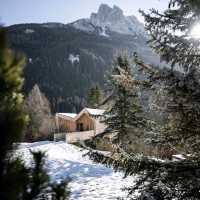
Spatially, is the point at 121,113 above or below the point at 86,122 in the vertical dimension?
above

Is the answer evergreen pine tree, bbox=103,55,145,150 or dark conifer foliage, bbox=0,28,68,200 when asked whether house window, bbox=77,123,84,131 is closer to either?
evergreen pine tree, bbox=103,55,145,150

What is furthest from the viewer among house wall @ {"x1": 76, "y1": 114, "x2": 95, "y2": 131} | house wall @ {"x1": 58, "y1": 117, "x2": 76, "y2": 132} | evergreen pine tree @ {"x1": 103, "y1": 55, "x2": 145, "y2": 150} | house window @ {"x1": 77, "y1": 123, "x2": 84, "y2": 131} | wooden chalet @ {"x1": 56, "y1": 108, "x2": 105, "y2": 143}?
house wall @ {"x1": 58, "y1": 117, "x2": 76, "y2": 132}

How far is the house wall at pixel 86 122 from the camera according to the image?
44422 mm

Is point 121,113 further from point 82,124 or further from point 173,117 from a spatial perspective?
point 82,124

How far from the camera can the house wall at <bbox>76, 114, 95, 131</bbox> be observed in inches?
1749

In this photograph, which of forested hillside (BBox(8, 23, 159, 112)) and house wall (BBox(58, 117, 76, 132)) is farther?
forested hillside (BBox(8, 23, 159, 112))

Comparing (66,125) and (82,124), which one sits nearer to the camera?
(82,124)

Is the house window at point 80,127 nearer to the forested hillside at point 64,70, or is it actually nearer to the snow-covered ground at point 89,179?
the snow-covered ground at point 89,179

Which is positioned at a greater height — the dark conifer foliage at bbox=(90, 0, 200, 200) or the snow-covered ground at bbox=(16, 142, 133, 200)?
the dark conifer foliage at bbox=(90, 0, 200, 200)

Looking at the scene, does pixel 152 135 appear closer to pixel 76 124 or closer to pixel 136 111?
pixel 136 111

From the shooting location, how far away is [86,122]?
149 feet

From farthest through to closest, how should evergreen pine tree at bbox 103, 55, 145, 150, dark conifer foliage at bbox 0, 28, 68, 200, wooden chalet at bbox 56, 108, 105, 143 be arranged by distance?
wooden chalet at bbox 56, 108, 105, 143, evergreen pine tree at bbox 103, 55, 145, 150, dark conifer foliage at bbox 0, 28, 68, 200

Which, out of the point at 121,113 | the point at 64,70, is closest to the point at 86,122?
the point at 121,113

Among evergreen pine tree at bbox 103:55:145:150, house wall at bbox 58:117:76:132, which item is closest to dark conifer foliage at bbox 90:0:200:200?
evergreen pine tree at bbox 103:55:145:150
